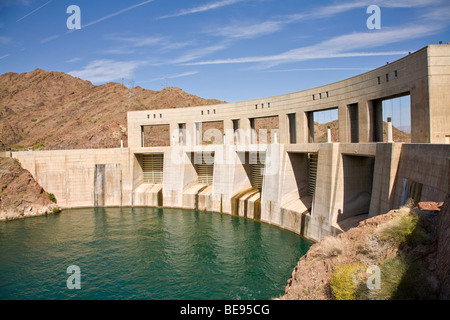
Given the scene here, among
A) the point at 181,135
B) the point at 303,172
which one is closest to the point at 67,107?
the point at 181,135

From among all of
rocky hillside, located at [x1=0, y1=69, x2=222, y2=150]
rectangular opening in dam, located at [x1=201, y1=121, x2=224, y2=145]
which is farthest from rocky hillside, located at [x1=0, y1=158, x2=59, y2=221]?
rectangular opening in dam, located at [x1=201, y1=121, x2=224, y2=145]

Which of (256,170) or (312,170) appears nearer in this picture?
(312,170)

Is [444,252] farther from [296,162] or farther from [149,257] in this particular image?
[296,162]

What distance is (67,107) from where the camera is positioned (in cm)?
8262

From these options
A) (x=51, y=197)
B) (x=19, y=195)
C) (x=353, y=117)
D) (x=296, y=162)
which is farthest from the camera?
(x=51, y=197)

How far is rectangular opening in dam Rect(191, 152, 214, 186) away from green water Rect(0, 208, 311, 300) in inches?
270

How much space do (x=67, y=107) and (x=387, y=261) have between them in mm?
88560

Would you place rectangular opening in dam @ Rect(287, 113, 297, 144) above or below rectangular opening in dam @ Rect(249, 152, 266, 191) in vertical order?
above

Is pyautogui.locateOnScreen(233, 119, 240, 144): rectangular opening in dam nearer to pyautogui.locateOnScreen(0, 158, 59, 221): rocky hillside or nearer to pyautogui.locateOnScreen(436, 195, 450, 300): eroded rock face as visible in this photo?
pyautogui.locateOnScreen(0, 158, 59, 221): rocky hillside

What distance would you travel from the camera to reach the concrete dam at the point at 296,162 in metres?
15.2

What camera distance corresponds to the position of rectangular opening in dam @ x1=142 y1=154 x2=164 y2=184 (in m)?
37.2

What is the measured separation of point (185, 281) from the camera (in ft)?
53.1

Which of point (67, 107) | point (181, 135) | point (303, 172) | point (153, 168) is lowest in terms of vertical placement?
point (303, 172)

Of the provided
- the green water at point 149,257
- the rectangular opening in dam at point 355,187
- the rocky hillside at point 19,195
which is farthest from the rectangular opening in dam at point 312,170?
the rocky hillside at point 19,195
